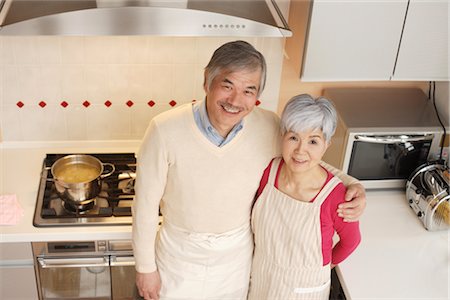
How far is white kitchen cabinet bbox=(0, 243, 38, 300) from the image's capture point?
2342mm

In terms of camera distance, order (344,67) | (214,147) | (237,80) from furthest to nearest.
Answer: (344,67), (214,147), (237,80)

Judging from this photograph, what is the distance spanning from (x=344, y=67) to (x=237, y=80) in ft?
2.33

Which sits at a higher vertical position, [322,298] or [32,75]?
[32,75]

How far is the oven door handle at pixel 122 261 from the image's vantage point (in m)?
2.44

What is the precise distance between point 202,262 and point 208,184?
0.33 metres

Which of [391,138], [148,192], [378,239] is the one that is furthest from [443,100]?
[148,192]

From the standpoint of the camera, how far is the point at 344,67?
2.33 meters

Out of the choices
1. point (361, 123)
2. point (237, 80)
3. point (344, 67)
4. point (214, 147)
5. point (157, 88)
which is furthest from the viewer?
point (157, 88)

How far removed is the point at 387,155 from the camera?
102 inches

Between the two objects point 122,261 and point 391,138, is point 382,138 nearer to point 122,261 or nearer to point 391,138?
point 391,138

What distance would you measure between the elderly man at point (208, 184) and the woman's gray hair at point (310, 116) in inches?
5.0

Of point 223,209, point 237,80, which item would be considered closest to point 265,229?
point 223,209

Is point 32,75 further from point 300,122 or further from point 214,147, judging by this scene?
point 300,122

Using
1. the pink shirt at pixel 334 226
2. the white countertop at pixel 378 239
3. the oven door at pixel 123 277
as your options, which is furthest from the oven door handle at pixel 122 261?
the pink shirt at pixel 334 226
